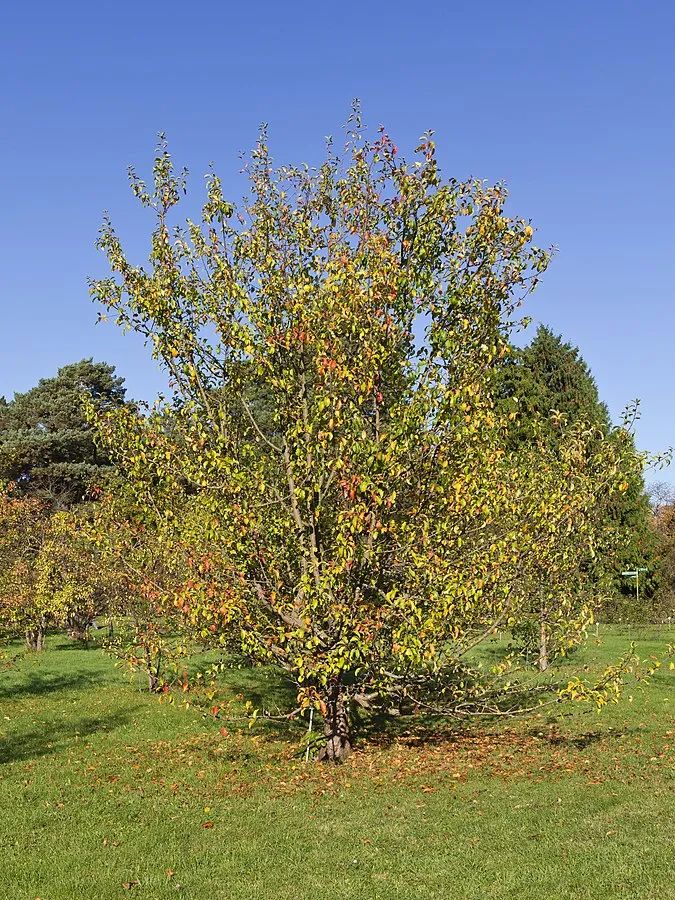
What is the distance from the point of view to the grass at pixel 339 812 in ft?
25.6

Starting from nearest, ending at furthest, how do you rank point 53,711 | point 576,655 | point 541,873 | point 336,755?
point 541,873
point 336,755
point 53,711
point 576,655

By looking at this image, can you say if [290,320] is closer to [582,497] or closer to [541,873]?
[582,497]

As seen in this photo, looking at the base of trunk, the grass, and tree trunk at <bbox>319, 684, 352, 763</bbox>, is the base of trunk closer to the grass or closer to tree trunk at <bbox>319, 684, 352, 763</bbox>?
the grass

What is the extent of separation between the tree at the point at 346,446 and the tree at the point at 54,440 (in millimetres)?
36463

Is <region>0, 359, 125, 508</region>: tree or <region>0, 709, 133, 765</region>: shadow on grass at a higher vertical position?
<region>0, 359, 125, 508</region>: tree

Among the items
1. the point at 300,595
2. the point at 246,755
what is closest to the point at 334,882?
the point at 300,595

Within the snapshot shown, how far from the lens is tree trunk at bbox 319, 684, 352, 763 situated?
13016 mm

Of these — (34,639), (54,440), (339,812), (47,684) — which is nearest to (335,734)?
(339,812)

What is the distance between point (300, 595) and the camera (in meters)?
11.9

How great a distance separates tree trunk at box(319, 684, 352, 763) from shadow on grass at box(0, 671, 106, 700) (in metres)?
12.1

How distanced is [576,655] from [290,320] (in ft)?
60.3

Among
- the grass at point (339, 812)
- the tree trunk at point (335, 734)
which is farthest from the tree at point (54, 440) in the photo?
the tree trunk at point (335, 734)

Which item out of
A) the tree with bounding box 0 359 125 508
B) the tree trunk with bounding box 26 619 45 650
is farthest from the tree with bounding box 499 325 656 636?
the tree with bounding box 0 359 125 508

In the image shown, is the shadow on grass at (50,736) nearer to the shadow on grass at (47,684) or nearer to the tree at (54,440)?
the shadow on grass at (47,684)
